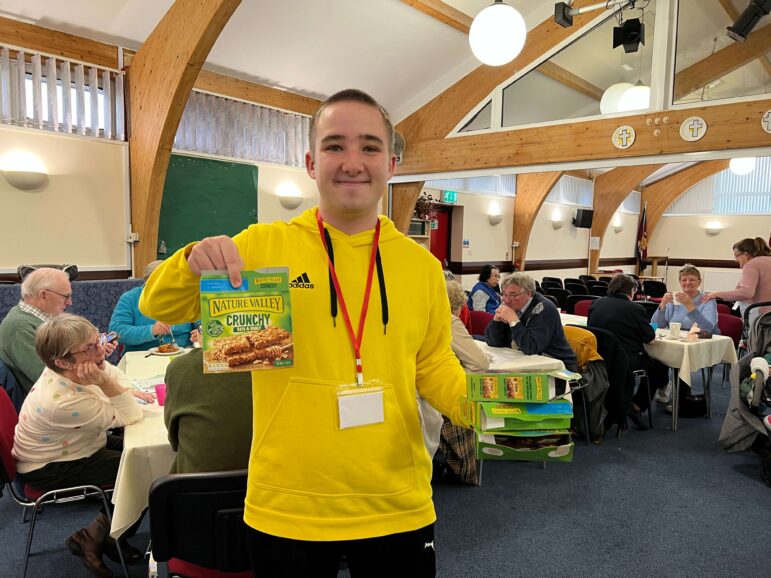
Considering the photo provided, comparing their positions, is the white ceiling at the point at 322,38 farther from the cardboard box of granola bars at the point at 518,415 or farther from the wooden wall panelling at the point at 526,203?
the cardboard box of granola bars at the point at 518,415

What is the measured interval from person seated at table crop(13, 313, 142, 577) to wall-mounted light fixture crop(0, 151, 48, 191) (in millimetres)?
3655

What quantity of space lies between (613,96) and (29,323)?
643 cm

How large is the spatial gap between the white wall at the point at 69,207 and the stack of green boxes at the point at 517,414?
17.9 ft

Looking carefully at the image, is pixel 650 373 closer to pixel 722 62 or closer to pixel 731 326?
pixel 731 326

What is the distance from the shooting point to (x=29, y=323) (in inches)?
107

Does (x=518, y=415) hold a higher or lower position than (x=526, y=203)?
lower

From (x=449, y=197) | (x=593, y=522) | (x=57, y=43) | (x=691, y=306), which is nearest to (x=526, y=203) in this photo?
(x=449, y=197)

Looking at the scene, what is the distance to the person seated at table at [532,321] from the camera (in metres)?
3.54

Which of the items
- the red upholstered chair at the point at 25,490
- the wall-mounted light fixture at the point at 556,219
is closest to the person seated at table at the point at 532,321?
the red upholstered chair at the point at 25,490

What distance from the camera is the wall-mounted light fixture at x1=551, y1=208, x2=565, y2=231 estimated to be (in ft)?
40.2

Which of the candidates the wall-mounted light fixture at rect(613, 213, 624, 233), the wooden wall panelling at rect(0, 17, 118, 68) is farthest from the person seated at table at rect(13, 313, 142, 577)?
the wall-mounted light fixture at rect(613, 213, 624, 233)

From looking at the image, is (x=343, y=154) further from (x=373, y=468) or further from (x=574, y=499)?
(x=574, y=499)

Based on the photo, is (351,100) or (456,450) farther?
(456,450)

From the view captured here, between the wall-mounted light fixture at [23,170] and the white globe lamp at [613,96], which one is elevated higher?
the white globe lamp at [613,96]
